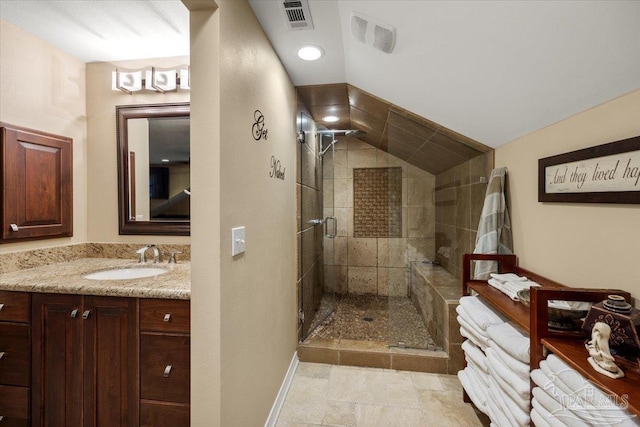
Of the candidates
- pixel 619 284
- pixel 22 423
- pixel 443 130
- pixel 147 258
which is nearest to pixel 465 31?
pixel 443 130

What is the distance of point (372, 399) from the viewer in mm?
1927

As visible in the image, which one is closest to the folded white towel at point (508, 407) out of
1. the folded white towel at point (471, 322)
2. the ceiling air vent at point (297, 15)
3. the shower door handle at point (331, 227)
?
the folded white towel at point (471, 322)

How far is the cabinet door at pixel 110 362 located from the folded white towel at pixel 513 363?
170 centimetres

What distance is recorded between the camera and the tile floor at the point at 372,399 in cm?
174

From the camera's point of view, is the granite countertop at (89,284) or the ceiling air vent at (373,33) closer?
the granite countertop at (89,284)

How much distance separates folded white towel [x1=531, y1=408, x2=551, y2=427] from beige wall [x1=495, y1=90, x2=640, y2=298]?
56 centimetres

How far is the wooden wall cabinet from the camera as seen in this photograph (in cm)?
165

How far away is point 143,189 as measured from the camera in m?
2.05

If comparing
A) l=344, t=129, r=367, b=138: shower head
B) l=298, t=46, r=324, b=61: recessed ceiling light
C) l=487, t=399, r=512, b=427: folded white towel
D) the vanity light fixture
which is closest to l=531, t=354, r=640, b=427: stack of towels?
l=487, t=399, r=512, b=427: folded white towel

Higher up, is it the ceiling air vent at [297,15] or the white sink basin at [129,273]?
the ceiling air vent at [297,15]

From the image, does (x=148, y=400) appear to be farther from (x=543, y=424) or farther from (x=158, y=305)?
(x=543, y=424)

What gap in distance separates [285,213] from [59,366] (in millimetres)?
1459

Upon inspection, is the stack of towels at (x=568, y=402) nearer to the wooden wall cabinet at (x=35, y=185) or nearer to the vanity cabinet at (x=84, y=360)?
the vanity cabinet at (x=84, y=360)

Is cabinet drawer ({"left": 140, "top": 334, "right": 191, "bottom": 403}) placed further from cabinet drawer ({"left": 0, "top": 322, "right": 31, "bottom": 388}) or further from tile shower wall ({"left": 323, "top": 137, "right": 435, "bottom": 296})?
tile shower wall ({"left": 323, "top": 137, "right": 435, "bottom": 296})
